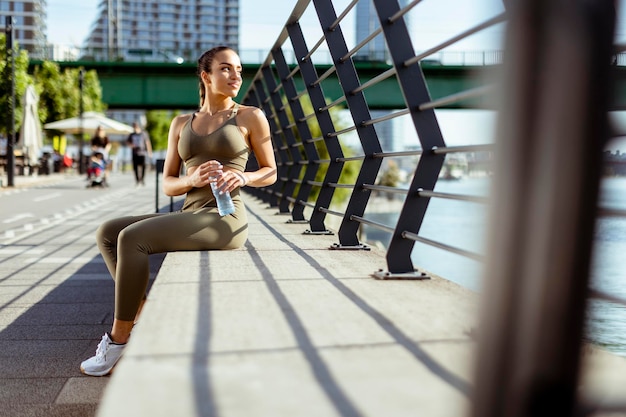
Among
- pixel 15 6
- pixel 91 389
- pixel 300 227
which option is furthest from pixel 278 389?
pixel 15 6

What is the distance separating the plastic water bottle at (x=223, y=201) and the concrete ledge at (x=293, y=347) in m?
0.54

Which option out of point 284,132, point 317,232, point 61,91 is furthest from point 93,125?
point 317,232

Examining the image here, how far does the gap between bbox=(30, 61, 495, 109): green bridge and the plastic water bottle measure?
117ft

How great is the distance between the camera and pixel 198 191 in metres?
3.93

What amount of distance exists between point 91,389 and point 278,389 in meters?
1.73

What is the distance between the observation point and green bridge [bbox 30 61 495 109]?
40.2 m

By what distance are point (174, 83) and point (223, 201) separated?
39.4m

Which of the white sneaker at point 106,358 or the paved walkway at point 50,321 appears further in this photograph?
the white sneaker at point 106,358

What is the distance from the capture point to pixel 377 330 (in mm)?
2109

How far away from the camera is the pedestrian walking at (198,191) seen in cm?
337

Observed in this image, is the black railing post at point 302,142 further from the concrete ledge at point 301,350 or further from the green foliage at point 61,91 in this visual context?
the green foliage at point 61,91

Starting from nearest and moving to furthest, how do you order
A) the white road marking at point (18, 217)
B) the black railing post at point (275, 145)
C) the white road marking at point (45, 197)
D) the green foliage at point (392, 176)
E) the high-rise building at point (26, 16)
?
1. the black railing post at point (275, 145)
2. the white road marking at point (18, 217)
3. the white road marking at point (45, 197)
4. the green foliage at point (392, 176)
5. the high-rise building at point (26, 16)

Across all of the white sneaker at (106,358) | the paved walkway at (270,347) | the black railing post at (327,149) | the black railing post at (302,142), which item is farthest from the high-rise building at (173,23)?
the white sneaker at (106,358)

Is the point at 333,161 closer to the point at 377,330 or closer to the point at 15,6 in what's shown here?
the point at 377,330
